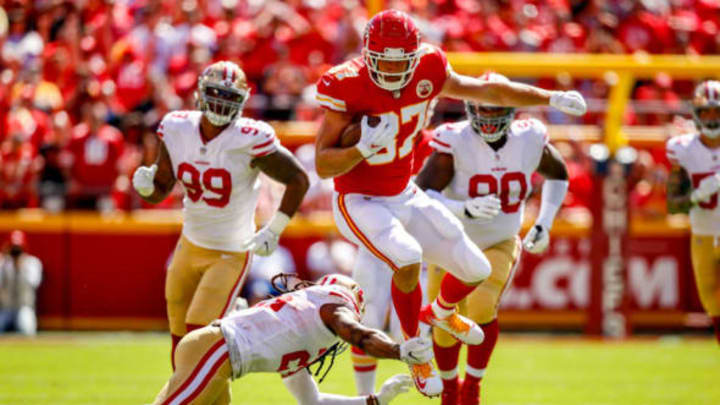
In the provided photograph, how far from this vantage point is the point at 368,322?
7.15 metres

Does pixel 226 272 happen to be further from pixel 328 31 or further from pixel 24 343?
pixel 328 31

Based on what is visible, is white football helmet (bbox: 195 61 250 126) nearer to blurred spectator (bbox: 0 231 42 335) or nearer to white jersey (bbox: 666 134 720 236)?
white jersey (bbox: 666 134 720 236)

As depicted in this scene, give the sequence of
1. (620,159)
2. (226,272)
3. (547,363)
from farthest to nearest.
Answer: (620,159) → (547,363) → (226,272)

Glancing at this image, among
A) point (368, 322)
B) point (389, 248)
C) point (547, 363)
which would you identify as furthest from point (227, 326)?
point (547, 363)

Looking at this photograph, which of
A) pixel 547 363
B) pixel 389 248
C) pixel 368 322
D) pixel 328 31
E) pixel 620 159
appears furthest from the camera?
pixel 328 31

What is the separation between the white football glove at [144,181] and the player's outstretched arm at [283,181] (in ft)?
1.80

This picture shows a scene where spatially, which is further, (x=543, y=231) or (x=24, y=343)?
(x=24, y=343)

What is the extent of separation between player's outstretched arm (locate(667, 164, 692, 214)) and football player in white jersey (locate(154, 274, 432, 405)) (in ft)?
9.78

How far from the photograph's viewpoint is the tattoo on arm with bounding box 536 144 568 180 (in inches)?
272

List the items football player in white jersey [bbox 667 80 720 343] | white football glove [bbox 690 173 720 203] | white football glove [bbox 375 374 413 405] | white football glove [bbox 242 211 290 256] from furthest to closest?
football player in white jersey [bbox 667 80 720 343] < white football glove [bbox 690 173 720 203] < white football glove [bbox 242 211 290 256] < white football glove [bbox 375 374 413 405]

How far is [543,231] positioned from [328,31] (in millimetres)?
7275

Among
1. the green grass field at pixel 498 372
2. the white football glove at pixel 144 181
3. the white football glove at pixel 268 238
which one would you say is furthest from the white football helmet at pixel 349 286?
the green grass field at pixel 498 372

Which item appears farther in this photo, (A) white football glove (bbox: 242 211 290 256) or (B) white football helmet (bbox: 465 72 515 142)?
(B) white football helmet (bbox: 465 72 515 142)

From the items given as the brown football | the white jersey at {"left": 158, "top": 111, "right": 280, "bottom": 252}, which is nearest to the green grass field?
the white jersey at {"left": 158, "top": 111, "right": 280, "bottom": 252}
